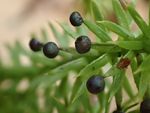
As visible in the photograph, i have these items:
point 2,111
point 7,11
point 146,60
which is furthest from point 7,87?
point 7,11

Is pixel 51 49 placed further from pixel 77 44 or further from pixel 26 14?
pixel 26 14

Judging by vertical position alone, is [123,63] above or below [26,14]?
below

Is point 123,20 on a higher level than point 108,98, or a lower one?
higher

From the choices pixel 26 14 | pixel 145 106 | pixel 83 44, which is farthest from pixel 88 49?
pixel 26 14

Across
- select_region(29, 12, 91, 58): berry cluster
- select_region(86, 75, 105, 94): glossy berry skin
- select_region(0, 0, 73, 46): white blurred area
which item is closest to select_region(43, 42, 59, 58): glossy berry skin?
select_region(29, 12, 91, 58): berry cluster

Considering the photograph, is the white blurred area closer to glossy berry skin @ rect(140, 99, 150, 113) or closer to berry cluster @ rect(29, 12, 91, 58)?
berry cluster @ rect(29, 12, 91, 58)

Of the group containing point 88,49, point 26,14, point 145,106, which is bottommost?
point 145,106

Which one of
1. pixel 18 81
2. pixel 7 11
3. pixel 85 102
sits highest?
pixel 7 11

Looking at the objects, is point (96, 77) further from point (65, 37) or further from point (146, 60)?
point (65, 37)

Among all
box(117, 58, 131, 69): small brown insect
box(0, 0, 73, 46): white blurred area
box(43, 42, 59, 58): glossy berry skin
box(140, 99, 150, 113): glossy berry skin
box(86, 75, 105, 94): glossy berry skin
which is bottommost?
box(140, 99, 150, 113): glossy berry skin

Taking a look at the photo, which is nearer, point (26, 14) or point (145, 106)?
point (145, 106)

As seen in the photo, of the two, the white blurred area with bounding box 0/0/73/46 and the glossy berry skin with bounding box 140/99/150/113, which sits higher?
the white blurred area with bounding box 0/0/73/46
